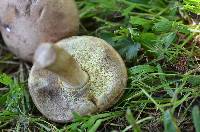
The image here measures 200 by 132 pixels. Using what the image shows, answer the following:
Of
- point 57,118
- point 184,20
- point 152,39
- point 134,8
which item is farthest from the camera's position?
point 134,8

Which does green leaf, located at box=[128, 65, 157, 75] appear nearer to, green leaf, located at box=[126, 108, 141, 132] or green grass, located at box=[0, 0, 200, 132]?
green grass, located at box=[0, 0, 200, 132]

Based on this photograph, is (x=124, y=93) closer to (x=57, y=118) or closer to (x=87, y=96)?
(x=87, y=96)

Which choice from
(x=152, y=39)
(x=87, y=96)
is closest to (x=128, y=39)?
(x=152, y=39)

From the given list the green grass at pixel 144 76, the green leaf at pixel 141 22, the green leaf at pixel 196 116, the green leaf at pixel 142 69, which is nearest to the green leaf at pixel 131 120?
the green grass at pixel 144 76

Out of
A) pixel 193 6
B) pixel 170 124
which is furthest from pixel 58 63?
pixel 193 6

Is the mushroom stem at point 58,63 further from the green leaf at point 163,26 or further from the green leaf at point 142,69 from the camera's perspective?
the green leaf at point 163,26

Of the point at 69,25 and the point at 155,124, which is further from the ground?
the point at 69,25

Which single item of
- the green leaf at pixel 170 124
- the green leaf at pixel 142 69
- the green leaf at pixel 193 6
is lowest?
the green leaf at pixel 170 124
